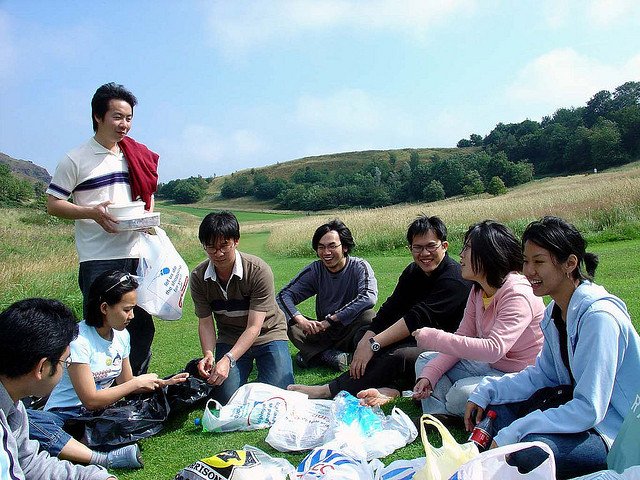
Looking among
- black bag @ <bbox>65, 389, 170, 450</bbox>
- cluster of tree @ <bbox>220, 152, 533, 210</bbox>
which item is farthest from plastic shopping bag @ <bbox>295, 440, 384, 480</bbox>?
cluster of tree @ <bbox>220, 152, 533, 210</bbox>

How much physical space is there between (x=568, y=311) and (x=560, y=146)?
6776 cm

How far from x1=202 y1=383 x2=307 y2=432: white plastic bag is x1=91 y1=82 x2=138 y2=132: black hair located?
90.7 inches

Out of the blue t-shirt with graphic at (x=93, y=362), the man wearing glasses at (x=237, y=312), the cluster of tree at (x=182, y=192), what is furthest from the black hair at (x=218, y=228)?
the cluster of tree at (x=182, y=192)

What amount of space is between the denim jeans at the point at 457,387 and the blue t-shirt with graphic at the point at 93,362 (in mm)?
2146

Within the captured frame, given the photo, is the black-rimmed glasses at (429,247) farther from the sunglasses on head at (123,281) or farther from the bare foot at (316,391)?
the sunglasses on head at (123,281)

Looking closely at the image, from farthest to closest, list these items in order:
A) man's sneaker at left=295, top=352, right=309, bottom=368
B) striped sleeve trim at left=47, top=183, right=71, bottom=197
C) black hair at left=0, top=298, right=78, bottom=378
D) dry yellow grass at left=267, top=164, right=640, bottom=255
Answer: dry yellow grass at left=267, top=164, right=640, bottom=255 → man's sneaker at left=295, top=352, right=309, bottom=368 → striped sleeve trim at left=47, top=183, right=71, bottom=197 → black hair at left=0, top=298, right=78, bottom=378

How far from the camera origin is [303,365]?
5.51 m

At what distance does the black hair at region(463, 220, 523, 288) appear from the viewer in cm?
350

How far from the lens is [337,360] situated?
17.2ft

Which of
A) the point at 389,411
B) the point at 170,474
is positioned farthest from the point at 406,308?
the point at 170,474

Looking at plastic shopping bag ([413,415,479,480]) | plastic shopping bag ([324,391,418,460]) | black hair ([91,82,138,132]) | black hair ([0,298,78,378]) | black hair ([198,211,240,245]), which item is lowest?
plastic shopping bag ([324,391,418,460])

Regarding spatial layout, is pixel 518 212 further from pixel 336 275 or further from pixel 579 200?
pixel 336 275

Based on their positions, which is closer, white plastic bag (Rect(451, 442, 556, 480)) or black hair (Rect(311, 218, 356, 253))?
white plastic bag (Rect(451, 442, 556, 480))

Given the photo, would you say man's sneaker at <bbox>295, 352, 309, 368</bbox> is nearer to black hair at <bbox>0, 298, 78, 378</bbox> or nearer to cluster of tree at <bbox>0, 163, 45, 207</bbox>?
black hair at <bbox>0, 298, 78, 378</bbox>
